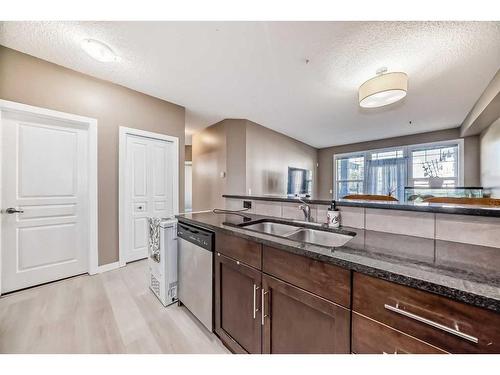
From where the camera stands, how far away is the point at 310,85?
2.59 metres

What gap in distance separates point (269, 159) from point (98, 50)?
3459 millimetres

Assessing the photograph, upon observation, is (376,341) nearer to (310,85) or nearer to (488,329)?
(488,329)

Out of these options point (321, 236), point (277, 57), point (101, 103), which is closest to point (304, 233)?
point (321, 236)

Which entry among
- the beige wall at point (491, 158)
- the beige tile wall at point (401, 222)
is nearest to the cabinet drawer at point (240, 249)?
the beige tile wall at point (401, 222)

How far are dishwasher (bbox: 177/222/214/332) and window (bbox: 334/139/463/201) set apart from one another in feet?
17.7

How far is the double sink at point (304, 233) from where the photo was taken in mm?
1162

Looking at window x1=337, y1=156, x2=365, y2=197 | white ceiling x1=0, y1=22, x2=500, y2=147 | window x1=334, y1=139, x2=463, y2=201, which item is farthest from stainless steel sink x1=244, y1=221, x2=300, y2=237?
window x1=337, y1=156, x2=365, y2=197

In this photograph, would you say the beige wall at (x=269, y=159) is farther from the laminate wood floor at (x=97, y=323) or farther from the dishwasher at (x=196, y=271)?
the laminate wood floor at (x=97, y=323)

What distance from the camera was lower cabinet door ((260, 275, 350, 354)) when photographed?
2.52 feet

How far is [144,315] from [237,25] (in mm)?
2589

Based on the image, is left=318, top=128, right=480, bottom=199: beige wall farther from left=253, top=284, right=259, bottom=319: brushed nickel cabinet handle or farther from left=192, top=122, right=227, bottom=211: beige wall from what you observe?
left=253, top=284, right=259, bottom=319: brushed nickel cabinet handle

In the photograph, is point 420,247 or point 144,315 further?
point 144,315

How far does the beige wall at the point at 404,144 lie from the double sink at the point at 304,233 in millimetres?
5457
